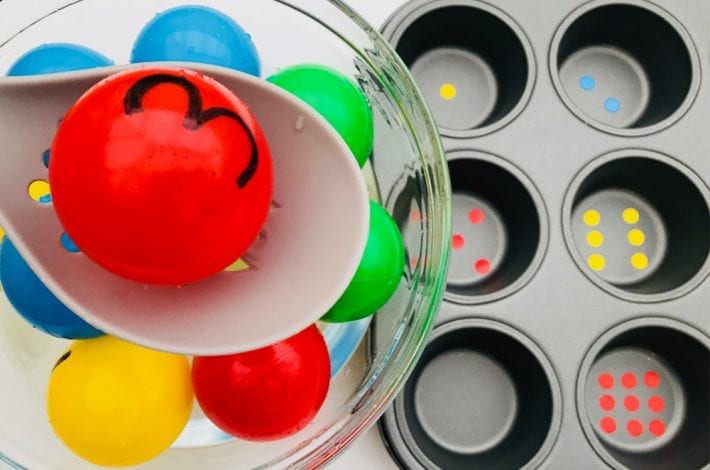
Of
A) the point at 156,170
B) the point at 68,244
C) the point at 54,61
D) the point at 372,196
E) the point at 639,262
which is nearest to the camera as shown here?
the point at 156,170

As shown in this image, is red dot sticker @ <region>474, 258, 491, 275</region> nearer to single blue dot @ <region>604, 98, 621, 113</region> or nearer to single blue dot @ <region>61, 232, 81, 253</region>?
single blue dot @ <region>604, 98, 621, 113</region>

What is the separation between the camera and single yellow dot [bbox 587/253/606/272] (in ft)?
2.48

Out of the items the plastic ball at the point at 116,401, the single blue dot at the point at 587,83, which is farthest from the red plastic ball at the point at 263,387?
the single blue dot at the point at 587,83

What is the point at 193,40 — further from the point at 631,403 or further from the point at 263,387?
the point at 631,403

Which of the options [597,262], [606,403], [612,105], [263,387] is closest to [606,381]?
[606,403]

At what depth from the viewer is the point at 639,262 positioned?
0.77 m

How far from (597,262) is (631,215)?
74 millimetres

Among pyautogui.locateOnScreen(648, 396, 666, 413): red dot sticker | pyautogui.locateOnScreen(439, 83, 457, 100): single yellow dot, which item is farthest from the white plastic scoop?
pyautogui.locateOnScreen(648, 396, 666, 413): red dot sticker

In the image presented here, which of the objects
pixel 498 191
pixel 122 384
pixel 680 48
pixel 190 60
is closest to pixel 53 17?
pixel 190 60

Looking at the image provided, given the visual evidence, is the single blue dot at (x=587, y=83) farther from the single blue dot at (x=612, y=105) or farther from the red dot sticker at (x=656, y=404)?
the red dot sticker at (x=656, y=404)

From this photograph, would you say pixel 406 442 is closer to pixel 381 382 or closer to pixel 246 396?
pixel 381 382

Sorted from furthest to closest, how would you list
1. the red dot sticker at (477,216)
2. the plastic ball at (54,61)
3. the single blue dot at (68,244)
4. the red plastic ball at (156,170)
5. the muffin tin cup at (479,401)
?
the red dot sticker at (477,216) → the muffin tin cup at (479,401) → the plastic ball at (54,61) → the single blue dot at (68,244) → the red plastic ball at (156,170)

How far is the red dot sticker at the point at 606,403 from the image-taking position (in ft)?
2.40

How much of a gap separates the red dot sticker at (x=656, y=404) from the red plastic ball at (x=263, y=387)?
403mm
